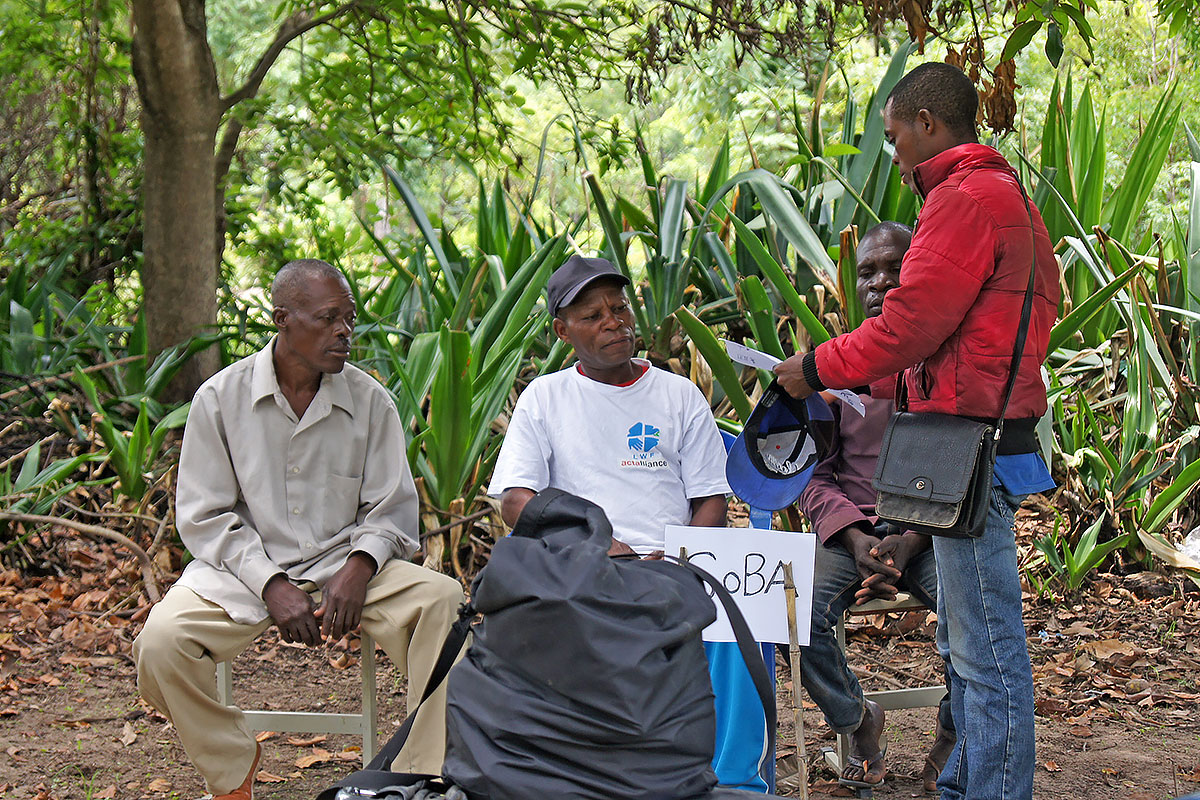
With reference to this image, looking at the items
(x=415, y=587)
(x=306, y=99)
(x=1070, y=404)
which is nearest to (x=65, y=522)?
(x=415, y=587)

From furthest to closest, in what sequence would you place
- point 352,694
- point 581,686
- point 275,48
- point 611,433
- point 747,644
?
point 275,48 < point 352,694 < point 611,433 < point 747,644 < point 581,686

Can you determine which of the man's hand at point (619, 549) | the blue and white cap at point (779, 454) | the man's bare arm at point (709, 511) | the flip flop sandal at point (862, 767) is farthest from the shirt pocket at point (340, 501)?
the flip flop sandal at point (862, 767)

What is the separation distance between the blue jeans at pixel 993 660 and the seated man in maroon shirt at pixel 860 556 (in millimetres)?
490

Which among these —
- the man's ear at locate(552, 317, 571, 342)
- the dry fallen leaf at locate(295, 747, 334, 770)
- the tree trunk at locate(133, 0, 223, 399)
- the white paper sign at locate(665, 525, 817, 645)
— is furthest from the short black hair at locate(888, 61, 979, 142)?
the tree trunk at locate(133, 0, 223, 399)

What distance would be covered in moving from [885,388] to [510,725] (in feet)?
4.98

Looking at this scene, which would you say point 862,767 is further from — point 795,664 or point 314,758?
point 314,758

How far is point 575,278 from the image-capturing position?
3033mm

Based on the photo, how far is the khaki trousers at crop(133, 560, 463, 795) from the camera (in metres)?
2.71

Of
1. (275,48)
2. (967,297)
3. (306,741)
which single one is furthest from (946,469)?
(275,48)

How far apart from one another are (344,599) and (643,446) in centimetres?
87

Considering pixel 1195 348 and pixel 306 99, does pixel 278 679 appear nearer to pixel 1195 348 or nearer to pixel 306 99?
pixel 306 99

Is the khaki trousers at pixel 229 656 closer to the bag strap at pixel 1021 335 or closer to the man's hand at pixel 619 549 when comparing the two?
the man's hand at pixel 619 549

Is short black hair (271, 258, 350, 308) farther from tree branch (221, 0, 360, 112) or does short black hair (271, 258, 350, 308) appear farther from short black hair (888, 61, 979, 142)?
tree branch (221, 0, 360, 112)

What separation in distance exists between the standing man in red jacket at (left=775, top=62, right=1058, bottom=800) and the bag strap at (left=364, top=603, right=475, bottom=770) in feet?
3.21
